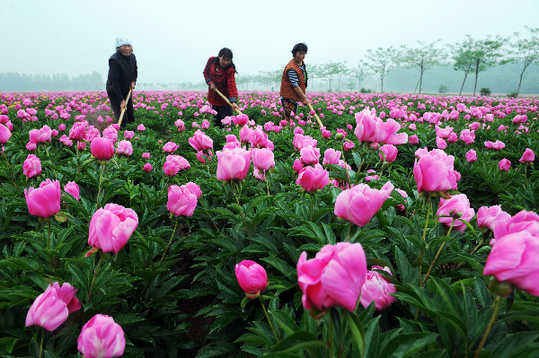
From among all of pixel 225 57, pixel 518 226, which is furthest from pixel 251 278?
pixel 225 57

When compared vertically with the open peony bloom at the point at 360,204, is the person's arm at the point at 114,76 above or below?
above

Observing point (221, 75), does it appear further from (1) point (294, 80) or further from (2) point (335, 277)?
(2) point (335, 277)

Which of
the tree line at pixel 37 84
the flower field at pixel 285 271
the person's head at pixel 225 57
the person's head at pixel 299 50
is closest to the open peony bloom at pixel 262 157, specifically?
the flower field at pixel 285 271

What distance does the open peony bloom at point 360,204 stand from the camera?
3.06 ft

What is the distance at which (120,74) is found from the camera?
7074 millimetres

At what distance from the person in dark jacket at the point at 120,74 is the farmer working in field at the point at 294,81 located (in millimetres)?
4051

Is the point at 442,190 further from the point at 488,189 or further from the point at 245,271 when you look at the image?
the point at 488,189

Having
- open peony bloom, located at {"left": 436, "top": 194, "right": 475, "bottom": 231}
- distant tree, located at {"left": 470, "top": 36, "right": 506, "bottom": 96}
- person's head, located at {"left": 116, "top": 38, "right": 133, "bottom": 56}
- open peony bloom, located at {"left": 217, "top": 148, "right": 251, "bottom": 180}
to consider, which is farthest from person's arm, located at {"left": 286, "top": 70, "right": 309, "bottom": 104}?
distant tree, located at {"left": 470, "top": 36, "right": 506, "bottom": 96}

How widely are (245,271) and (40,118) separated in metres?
10.5

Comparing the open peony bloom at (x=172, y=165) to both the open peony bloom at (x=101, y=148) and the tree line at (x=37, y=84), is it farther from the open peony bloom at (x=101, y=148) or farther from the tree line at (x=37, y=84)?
the tree line at (x=37, y=84)

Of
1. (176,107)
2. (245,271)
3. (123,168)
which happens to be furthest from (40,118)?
(245,271)

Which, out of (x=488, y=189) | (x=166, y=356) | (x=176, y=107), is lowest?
(x=166, y=356)

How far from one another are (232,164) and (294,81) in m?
5.90

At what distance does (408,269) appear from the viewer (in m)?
1.28
